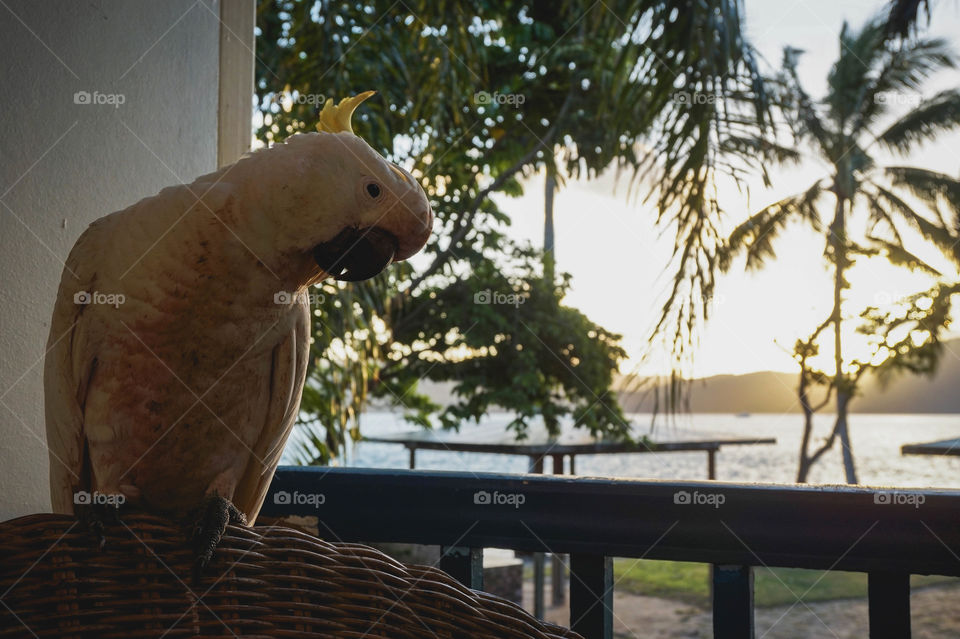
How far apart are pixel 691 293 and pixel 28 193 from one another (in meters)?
1.38

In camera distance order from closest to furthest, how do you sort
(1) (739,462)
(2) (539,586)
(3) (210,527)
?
1. (3) (210,527)
2. (2) (539,586)
3. (1) (739,462)

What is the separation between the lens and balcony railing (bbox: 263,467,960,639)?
82 centimetres

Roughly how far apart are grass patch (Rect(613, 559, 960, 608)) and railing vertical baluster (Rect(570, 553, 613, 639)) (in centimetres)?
660

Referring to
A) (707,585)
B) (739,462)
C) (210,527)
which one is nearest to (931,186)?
(707,585)

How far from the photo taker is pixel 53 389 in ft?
3.39

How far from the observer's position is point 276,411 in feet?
3.81

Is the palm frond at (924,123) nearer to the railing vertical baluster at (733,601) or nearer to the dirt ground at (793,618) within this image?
the dirt ground at (793,618)

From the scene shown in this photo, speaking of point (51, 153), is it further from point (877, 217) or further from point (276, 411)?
point (877, 217)

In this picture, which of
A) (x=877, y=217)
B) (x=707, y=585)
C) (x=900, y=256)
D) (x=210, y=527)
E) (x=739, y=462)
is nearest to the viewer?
(x=210, y=527)

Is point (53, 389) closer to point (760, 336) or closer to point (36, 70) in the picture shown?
point (36, 70)

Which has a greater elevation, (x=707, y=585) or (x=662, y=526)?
(x=662, y=526)

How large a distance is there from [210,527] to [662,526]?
544 mm

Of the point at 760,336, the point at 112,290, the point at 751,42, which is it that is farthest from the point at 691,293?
the point at 112,290

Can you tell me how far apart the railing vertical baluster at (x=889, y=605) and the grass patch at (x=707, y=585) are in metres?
6.62
